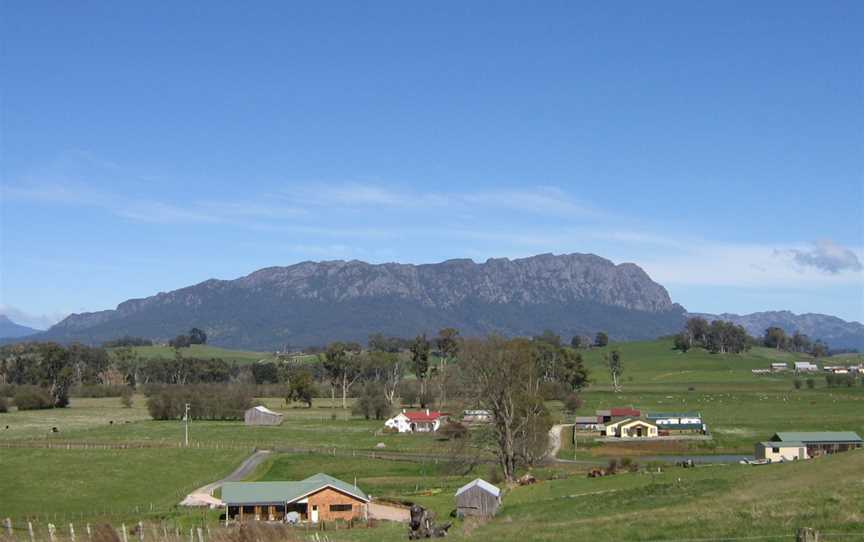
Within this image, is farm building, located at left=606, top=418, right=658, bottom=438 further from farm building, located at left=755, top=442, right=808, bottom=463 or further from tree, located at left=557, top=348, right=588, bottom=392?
tree, located at left=557, top=348, right=588, bottom=392

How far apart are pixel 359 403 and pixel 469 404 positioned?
193 ft

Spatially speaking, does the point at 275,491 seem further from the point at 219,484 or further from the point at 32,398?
the point at 32,398

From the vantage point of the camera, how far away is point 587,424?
10662 cm

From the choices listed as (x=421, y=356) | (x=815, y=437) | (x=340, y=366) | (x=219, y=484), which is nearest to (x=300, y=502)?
(x=219, y=484)

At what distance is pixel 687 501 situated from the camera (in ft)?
111

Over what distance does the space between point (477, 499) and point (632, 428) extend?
56.9m

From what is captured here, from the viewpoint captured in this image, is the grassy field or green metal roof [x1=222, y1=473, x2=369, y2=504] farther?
green metal roof [x1=222, y1=473, x2=369, y2=504]

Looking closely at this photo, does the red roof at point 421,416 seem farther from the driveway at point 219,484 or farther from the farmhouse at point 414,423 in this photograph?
the driveway at point 219,484

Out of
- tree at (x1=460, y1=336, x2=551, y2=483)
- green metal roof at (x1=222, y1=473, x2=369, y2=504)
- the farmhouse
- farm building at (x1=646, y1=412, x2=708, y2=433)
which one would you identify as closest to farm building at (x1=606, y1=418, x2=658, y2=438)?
farm building at (x1=646, y1=412, x2=708, y2=433)

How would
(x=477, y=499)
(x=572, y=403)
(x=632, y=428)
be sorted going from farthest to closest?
1. (x=572, y=403)
2. (x=632, y=428)
3. (x=477, y=499)

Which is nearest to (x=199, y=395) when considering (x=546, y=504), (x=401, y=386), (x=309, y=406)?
(x=309, y=406)

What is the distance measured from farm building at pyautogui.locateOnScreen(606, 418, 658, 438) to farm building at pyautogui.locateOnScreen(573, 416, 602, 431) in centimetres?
345

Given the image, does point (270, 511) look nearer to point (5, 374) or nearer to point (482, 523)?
point (482, 523)

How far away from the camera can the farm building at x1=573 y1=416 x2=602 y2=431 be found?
104575mm
